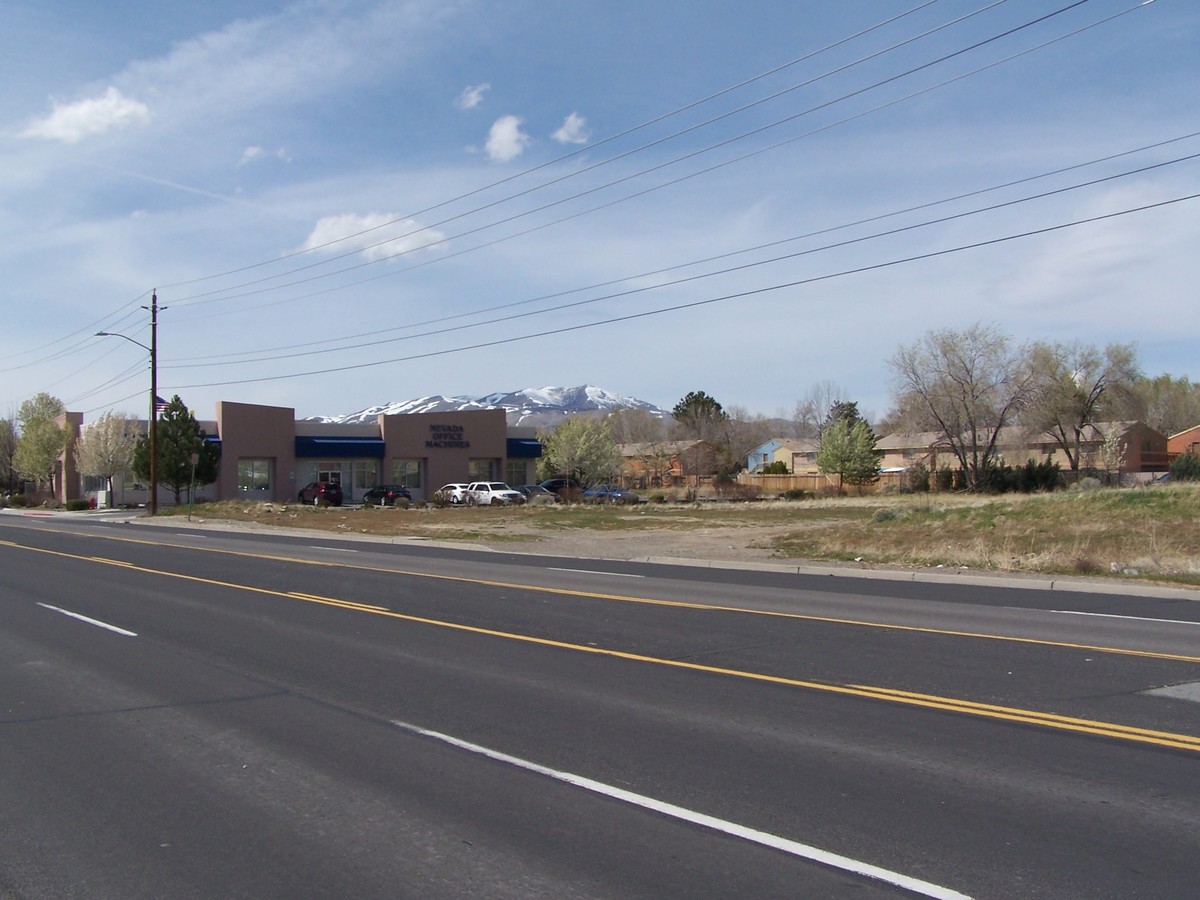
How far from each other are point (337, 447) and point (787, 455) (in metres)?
53.4

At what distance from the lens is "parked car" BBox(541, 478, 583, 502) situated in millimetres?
63688

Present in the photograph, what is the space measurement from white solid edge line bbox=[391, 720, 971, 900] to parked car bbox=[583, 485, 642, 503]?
5542 cm

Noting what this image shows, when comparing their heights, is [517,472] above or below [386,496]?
above

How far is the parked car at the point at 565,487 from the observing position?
209 ft

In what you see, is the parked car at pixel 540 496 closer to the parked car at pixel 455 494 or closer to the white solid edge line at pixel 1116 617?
the parked car at pixel 455 494

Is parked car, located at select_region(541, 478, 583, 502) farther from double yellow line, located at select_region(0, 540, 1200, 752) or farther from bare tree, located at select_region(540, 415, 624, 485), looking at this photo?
double yellow line, located at select_region(0, 540, 1200, 752)

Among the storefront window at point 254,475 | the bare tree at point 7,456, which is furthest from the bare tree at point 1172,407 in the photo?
the bare tree at point 7,456

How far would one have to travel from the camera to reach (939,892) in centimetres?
465

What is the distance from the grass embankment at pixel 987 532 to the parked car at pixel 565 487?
19.7 metres

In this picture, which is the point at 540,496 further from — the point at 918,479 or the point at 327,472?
the point at 918,479

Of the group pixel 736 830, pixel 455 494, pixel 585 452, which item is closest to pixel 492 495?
pixel 455 494

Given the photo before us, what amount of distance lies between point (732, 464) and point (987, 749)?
95.9 meters

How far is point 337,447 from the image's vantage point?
2776 inches

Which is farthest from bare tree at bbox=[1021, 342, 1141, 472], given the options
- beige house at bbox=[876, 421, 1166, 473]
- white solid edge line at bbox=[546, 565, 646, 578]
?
white solid edge line at bbox=[546, 565, 646, 578]
